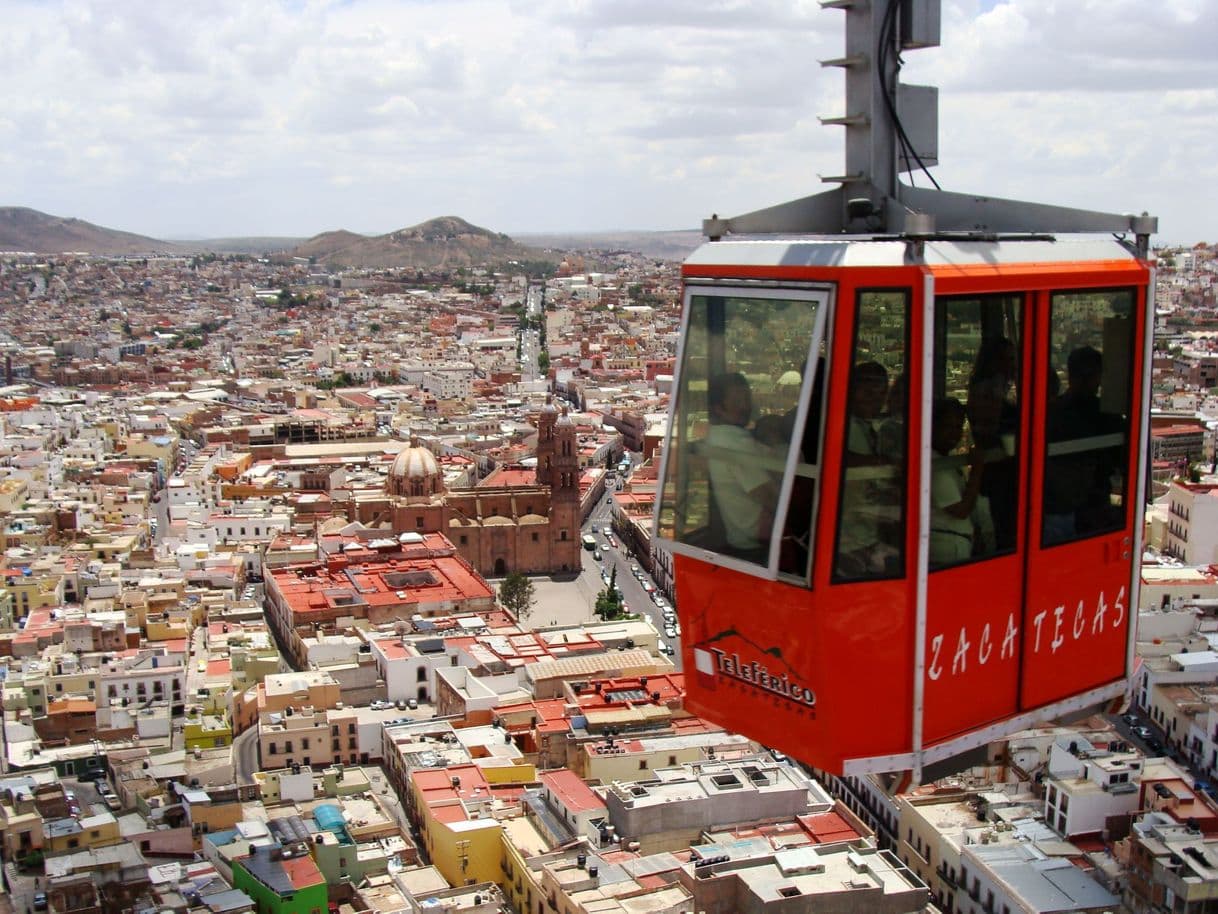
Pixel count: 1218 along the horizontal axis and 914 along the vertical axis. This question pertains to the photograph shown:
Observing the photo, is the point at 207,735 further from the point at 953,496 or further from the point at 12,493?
the point at 12,493

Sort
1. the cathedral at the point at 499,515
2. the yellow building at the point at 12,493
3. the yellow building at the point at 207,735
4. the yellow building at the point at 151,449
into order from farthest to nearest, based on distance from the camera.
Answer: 1. the yellow building at the point at 151,449
2. the yellow building at the point at 12,493
3. the cathedral at the point at 499,515
4. the yellow building at the point at 207,735

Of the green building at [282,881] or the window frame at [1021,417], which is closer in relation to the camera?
the window frame at [1021,417]

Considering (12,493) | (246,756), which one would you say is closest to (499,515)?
(12,493)

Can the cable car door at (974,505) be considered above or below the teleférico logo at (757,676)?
above

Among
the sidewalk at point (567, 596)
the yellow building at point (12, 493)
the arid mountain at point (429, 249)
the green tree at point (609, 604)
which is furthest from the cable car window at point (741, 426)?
the arid mountain at point (429, 249)

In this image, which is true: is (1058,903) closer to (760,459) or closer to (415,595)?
(760,459)

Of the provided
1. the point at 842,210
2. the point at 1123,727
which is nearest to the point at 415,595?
the point at 1123,727

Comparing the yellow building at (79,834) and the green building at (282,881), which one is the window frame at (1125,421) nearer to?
the green building at (282,881)
